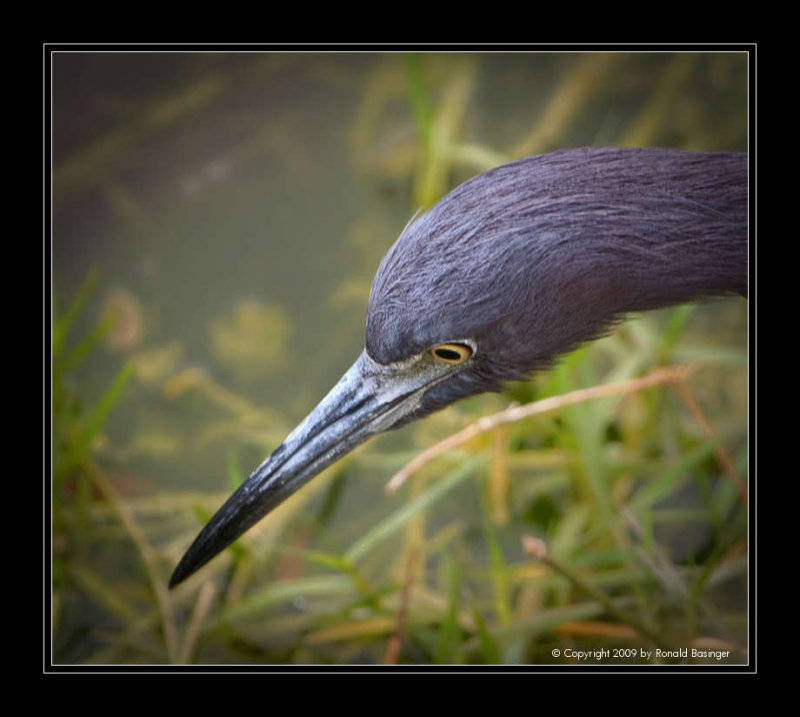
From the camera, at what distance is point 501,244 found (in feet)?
5.52

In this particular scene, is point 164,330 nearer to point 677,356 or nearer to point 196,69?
point 196,69

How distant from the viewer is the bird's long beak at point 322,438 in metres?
1.91

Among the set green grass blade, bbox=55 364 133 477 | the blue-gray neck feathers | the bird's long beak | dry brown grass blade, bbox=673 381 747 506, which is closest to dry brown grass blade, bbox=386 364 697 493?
dry brown grass blade, bbox=673 381 747 506

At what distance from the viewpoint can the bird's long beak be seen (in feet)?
6.28

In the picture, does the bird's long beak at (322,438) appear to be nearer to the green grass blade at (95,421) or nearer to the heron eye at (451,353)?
the heron eye at (451,353)

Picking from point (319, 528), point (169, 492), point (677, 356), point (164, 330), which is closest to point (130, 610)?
point (169, 492)

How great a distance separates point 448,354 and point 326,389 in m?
0.43

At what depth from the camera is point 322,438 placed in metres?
1.95

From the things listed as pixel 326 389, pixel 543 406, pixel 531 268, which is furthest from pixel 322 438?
pixel 543 406

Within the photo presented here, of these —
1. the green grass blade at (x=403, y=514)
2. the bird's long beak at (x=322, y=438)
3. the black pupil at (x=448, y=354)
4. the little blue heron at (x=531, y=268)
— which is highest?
the little blue heron at (x=531, y=268)

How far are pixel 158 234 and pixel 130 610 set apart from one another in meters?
0.92

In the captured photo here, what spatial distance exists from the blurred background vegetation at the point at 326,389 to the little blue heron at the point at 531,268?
0.76 feet

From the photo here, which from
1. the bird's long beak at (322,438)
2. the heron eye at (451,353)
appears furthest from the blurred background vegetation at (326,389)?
the heron eye at (451,353)

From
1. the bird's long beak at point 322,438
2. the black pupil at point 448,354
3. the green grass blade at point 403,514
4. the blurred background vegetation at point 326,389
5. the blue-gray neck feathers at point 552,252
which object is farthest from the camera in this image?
the green grass blade at point 403,514
